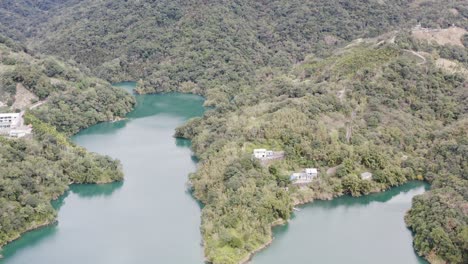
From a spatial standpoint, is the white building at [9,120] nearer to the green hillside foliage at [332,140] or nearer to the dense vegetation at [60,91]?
the dense vegetation at [60,91]

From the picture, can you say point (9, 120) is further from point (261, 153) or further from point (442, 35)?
point (442, 35)

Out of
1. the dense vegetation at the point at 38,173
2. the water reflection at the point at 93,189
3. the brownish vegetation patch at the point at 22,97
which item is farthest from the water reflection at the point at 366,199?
the brownish vegetation patch at the point at 22,97

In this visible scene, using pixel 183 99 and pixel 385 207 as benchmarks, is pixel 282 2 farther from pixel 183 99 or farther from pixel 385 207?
pixel 385 207

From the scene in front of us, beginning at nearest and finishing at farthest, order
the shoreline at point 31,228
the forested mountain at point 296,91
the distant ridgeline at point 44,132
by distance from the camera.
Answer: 1. the shoreline at point 31,228
2. the forested mountain at point 296,91
3. the distant ridgeline at point 44,132

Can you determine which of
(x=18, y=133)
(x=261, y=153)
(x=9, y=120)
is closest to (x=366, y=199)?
(x=261, y=153)

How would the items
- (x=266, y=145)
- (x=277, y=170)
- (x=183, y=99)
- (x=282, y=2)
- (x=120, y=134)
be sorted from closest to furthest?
(x=277, y=170) → (x=266, y=145) → (x=120, y=134) → (x=183, y=99) → (x=282, y=2)

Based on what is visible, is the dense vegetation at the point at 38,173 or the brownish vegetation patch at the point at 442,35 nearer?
the dense vegetation at the point at 38,173

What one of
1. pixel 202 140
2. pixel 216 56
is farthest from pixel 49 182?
pixel 216 56
